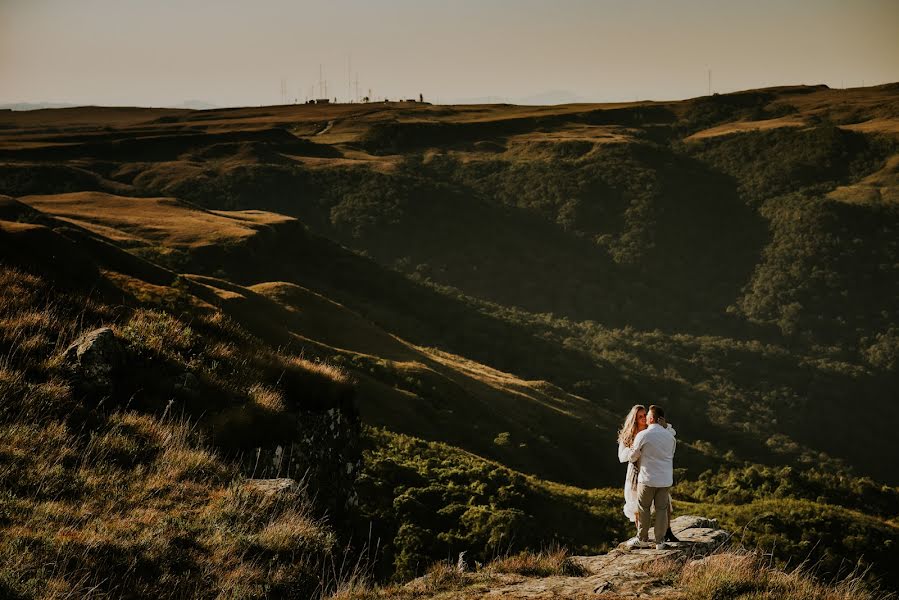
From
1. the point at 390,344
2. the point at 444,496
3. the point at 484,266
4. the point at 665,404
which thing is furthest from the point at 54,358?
the point at 484,266

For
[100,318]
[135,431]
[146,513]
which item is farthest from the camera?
[100,318]

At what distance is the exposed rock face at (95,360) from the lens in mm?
10289

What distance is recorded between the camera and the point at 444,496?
22.8 metres

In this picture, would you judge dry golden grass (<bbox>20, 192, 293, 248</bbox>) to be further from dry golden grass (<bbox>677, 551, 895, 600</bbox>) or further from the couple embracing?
dry golden grass (<bbox>677, 551, 895, 600</bbox>)

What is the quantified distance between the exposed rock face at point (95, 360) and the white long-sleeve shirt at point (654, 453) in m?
7.31

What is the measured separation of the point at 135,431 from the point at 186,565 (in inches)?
107

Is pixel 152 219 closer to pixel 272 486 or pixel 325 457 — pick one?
pixel 325 457

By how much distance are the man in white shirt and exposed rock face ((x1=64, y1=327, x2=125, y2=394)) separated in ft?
24.0

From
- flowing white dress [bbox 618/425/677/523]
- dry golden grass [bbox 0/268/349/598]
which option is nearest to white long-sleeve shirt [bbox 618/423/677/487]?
flowing white dress [bbox 618/425/677/523]

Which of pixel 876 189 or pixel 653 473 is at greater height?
pixel 876 189

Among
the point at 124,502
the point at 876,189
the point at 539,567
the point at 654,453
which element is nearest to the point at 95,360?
the point at 124,502

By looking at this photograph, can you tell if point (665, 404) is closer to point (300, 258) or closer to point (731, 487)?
point (300, 258)

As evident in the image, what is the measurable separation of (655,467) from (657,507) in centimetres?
59

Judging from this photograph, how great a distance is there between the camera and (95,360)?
34.2 feet
